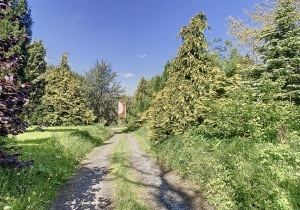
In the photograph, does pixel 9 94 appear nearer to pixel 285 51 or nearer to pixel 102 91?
pixel 285 51

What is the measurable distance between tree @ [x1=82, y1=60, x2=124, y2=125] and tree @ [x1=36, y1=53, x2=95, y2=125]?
20.6 feet

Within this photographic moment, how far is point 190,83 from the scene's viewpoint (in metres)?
9.06

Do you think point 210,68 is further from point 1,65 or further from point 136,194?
point 1,65

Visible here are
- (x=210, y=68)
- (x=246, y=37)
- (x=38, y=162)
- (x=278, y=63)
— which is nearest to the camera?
(x=38, y=162)

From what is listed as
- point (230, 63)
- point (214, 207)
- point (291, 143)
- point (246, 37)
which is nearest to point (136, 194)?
point (214, 207)

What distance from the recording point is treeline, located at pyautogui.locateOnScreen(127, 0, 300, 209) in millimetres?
3730

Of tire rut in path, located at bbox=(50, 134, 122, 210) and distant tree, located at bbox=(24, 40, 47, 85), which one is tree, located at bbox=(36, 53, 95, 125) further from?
tire rut in path, located at bbox=(50, 134, 122, 210)

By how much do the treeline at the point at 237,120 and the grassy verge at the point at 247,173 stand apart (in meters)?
0.02

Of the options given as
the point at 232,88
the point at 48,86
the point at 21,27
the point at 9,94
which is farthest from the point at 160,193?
the point at 21,27

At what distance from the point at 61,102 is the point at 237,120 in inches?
750

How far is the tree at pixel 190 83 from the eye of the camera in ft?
27.3

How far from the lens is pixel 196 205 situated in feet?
14.6

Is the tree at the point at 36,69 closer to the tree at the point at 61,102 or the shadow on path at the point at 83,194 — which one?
the tree at the point at 61,102

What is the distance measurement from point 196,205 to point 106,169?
3942mm
